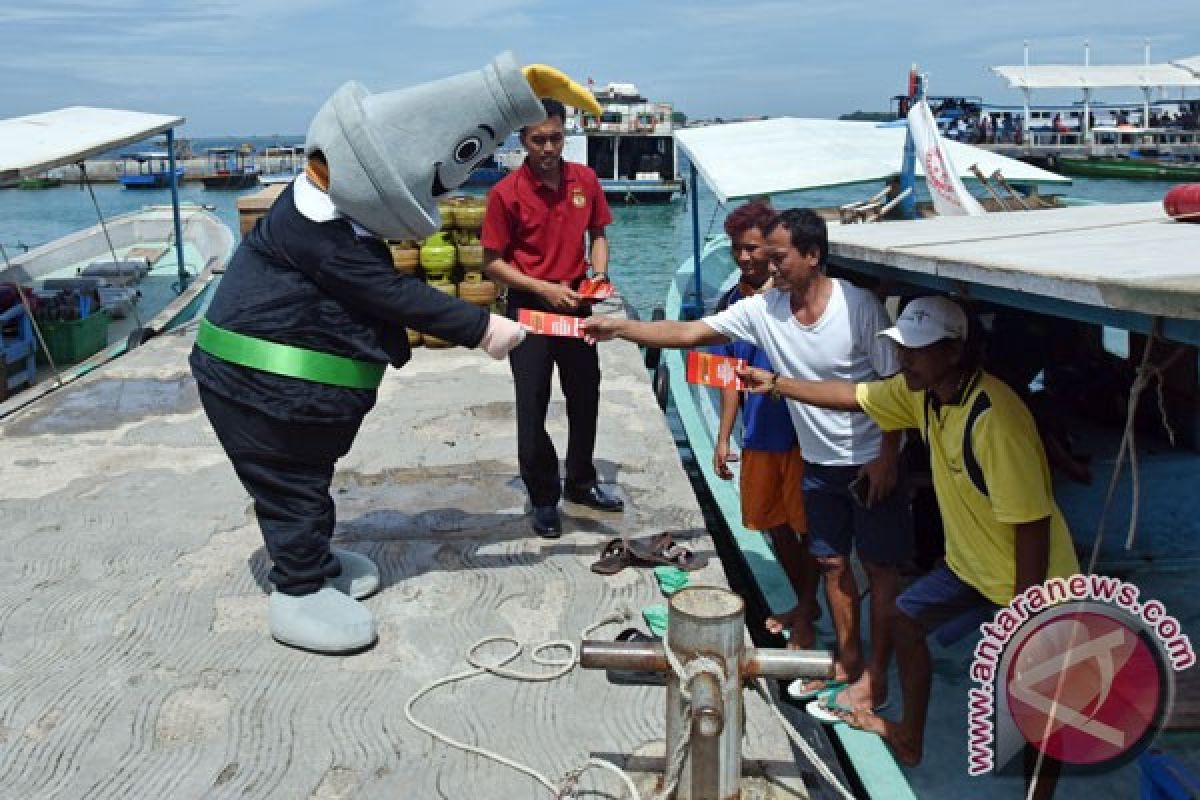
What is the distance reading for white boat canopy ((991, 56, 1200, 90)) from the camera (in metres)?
40.1

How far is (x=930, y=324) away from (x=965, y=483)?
432 mm

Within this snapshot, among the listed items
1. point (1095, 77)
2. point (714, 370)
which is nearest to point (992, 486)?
point (714, 370)

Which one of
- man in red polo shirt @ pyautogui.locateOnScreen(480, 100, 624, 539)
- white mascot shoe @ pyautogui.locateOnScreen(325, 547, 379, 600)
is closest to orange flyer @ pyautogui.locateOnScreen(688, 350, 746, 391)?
man in red polo shirt @ pyautogui.locateOnScreen(480, 100, 624, 539)

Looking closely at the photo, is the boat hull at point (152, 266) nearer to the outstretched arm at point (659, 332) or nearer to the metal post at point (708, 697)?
the outstretched arm at point (659, 332)

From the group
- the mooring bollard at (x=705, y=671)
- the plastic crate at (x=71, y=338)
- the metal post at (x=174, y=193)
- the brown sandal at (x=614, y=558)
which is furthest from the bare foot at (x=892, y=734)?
the metal post at (x=174, y=193)

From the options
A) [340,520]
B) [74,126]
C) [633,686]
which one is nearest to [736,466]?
[340,520]

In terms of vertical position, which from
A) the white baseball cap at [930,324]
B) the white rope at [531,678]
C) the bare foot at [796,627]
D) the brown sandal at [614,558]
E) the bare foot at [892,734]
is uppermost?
the white baseball cap at [930,324]

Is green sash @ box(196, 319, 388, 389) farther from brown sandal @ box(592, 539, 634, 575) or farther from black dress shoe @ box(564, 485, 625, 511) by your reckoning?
black dress shoe @ box(564, 485, 625, 511)

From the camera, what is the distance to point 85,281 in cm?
1185

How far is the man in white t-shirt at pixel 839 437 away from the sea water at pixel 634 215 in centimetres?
854

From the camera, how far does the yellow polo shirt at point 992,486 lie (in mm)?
2520

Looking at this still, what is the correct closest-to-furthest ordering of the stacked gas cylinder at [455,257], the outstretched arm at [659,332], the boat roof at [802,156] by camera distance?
the outstretched arm at [659,332] → the boat roof at [802,156] → the stacked gas cylinder at [455,257]

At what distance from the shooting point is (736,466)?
231 inches

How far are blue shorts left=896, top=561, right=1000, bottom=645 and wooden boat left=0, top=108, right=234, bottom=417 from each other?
5620 millimetres
